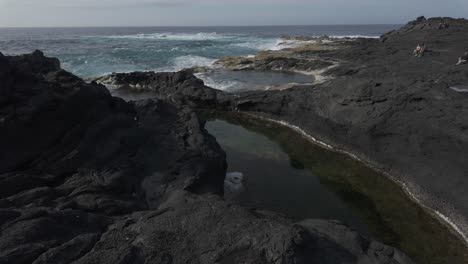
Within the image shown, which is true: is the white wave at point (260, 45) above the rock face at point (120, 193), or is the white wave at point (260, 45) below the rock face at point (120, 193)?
above

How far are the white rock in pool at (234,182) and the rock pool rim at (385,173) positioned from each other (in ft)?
21.5

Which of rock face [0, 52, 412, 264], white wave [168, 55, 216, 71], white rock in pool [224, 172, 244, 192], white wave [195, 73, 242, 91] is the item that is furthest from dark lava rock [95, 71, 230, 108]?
white wave [168, 55, 216, 71]

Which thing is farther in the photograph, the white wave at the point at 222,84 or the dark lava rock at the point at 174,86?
the white wave at the point at 222,84

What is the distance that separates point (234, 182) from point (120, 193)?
638 centimetres

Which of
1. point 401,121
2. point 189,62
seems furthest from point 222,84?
point 189,62

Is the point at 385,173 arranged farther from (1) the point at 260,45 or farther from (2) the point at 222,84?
(1) the point at 260,45

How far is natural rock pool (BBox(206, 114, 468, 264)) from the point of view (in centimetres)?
1288

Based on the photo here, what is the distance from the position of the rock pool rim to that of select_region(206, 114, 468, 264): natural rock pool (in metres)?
0.19

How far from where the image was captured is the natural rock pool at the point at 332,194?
1288cm

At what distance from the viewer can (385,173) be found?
58.7 feet

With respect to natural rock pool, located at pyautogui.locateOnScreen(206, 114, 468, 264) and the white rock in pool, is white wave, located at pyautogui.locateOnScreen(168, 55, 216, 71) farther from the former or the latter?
the white rock in pool

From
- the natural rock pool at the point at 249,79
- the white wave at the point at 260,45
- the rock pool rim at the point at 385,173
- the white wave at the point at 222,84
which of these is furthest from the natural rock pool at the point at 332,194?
the white wave at the point at 260,45

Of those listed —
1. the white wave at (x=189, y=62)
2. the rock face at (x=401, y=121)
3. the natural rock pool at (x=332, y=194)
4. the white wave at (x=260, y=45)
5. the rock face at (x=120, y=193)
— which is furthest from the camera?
the white wave at (x=260, y=45)

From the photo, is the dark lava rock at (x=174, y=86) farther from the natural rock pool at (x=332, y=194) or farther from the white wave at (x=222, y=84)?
the natural rock pool at (x=332, y=194)
